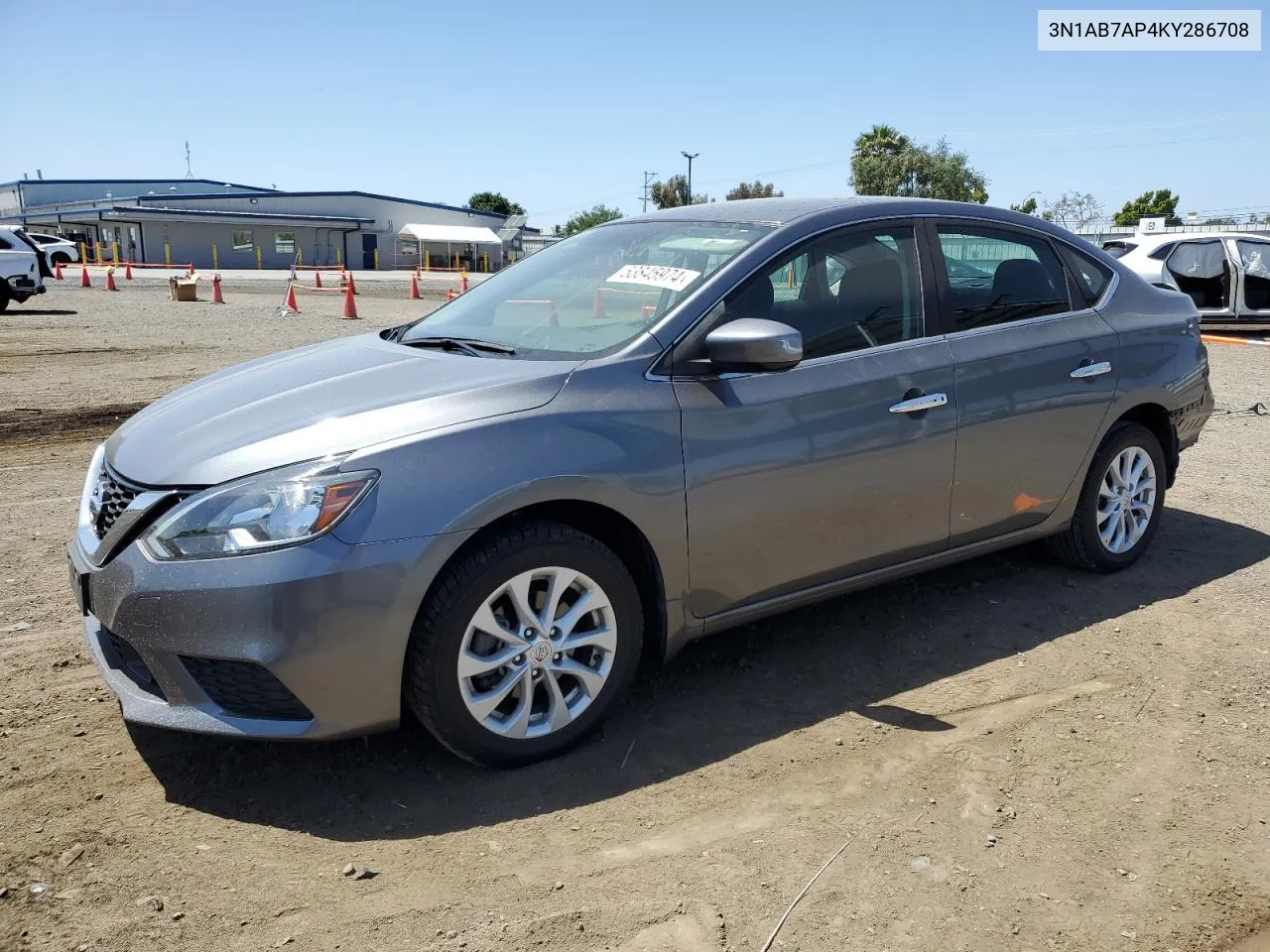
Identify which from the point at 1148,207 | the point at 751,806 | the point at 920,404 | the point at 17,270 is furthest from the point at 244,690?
the point at 1148,207

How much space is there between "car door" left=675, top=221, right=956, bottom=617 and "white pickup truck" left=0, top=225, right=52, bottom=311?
20.4 meters

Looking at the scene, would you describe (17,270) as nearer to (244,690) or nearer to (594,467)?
(244,690)

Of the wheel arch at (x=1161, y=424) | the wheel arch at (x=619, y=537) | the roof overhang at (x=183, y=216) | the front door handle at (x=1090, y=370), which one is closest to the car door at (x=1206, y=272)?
the wheel arch at (x=1161, y=424)

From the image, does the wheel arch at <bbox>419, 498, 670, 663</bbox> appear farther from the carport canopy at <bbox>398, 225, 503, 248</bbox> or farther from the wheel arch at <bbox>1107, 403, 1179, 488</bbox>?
the carport canopy at <bbox>398, 225, 503, 248</bbox>

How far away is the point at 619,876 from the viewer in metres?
2.74

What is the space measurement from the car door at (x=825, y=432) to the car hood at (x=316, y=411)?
2.02 feet

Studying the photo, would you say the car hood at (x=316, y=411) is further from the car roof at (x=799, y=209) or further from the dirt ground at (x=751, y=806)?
the car roof at (x=799, y=209)

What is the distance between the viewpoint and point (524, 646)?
314 centimetres

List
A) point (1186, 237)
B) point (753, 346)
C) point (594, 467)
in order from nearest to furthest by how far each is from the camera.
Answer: point (594, 467) → point (753, 346) → point (1186, 237)

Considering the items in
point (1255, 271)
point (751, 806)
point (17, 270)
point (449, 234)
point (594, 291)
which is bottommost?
point (751, 806)

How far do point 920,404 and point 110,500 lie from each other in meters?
2.81

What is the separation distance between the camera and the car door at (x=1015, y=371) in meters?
4.23

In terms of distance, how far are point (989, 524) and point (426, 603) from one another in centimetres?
253

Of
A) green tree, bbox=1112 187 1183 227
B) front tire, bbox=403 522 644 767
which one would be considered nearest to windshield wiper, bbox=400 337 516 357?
front tire, bbox=403 522 644 767
